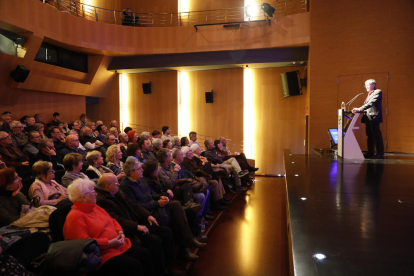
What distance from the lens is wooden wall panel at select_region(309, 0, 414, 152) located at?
5.37 metres

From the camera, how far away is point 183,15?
7.98m

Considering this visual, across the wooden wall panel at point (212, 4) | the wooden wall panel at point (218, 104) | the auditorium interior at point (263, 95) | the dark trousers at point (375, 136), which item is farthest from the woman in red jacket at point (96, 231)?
the wooden wall panel at point (212, 4)

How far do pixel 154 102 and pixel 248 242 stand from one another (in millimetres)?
5651

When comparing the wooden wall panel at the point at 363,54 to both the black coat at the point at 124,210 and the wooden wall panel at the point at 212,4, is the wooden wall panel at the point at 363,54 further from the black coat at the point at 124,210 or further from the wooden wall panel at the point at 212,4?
the black coat at the point at 124,210

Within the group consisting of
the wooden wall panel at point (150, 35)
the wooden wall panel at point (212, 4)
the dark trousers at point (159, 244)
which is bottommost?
the dark trousers at point (159, 244)

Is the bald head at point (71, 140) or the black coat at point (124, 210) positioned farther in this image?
the bald head at point (71, 140)

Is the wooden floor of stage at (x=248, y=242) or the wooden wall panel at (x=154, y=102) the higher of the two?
the wooden wall panel at (x=154, y=102)

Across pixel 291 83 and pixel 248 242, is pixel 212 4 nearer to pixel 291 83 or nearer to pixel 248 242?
pixel 291 83

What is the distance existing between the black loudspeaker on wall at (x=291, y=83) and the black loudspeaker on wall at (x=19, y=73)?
5241mm

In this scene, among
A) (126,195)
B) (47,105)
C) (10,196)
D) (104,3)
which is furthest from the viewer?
(104,3)

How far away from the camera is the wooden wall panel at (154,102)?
7980 millimetres

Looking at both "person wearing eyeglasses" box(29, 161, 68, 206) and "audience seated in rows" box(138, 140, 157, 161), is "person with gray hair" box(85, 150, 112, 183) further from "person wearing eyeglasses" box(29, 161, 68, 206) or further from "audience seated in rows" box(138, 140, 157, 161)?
"audience seated in rows" box(138, 140, 157, 161)

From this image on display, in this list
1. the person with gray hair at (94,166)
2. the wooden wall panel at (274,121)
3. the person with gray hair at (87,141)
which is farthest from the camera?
the wooden wall panel at (274,121)

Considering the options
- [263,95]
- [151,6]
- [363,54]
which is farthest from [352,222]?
[151,6]
